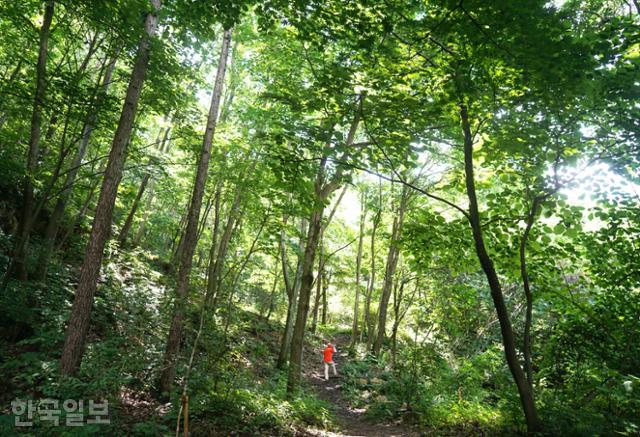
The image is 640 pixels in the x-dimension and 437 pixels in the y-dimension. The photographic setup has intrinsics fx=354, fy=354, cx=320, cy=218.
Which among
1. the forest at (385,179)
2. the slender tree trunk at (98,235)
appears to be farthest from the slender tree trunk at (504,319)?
the slender tree trunk at (98,235)

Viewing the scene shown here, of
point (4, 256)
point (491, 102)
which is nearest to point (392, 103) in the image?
point (491, 102)

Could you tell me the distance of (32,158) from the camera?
7.90 metres

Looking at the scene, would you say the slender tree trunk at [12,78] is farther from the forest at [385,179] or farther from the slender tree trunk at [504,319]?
the slender tree trunk at [504,319]

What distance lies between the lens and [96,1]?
15.2 ft

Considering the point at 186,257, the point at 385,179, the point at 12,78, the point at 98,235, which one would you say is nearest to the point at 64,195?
the point at 12,78

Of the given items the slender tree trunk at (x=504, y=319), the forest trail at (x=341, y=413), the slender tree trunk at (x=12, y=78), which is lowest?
the forest trail at (x=341, y=413)

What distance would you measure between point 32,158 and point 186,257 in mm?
4144

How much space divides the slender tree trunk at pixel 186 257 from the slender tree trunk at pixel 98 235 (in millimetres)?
1495

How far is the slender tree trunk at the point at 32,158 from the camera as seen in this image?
7.25 metres

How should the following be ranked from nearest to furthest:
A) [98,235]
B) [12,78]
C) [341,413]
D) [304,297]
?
[98,235] < [304,297] < [12,78] < [341,413]

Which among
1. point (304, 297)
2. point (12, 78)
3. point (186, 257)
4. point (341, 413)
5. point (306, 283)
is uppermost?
point (12, 78)

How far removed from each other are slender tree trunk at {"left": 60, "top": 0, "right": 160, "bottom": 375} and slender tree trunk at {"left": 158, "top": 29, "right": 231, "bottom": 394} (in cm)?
150

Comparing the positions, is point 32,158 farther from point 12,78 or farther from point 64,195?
point 12,78

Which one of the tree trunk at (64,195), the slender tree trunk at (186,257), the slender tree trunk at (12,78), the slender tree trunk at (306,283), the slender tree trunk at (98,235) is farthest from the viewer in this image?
the slender tree trunk at (306,283)
